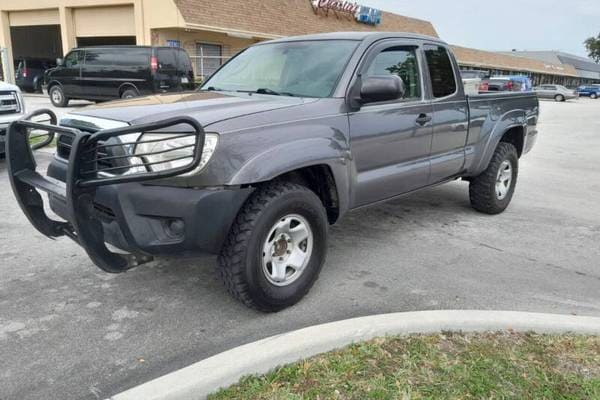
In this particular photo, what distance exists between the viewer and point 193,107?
3355 millimetres

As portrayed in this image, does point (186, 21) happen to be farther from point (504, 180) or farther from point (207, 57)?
point (504, 180)

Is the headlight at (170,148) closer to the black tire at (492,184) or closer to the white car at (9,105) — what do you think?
the black tire at (492,184)

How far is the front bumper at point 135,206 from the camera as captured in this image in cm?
273

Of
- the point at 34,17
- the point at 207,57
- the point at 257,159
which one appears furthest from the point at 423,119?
the point at 34,17

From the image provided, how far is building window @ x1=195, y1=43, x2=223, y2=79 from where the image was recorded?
22469 mm

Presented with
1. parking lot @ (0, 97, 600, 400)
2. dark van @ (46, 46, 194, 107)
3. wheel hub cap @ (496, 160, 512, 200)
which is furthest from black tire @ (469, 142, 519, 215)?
dark van @ (46, 46, 194, 107)

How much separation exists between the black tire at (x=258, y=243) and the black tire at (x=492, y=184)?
2.97 metres

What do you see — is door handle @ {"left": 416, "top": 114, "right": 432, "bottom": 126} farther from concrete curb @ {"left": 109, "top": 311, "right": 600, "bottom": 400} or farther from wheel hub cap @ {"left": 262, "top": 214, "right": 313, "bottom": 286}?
concrete curb @ {"left": 109, "top": 311, "right": 600, "bottom": 400}

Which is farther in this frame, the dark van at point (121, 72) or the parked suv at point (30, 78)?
the parked suv at point (30, 78)

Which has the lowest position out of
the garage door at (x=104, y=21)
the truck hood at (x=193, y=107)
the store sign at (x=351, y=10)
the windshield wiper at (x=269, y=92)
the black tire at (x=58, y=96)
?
the black tire at (x=58, y=96)

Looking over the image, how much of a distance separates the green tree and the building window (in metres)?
93.8

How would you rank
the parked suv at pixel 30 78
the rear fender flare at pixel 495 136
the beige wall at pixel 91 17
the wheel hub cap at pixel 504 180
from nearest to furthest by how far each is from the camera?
the rear fender flare at pixel 495 136, the wheel hub cap at pixel 504 180, the beige wall at pixel 91 17, the parked suv at pixel 30 78

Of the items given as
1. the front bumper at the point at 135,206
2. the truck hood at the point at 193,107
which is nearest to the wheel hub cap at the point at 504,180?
the truck hood at the point at 193,107

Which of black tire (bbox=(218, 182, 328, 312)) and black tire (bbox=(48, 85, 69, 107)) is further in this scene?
black tire (bbox=(48, 85, 69, 107))
